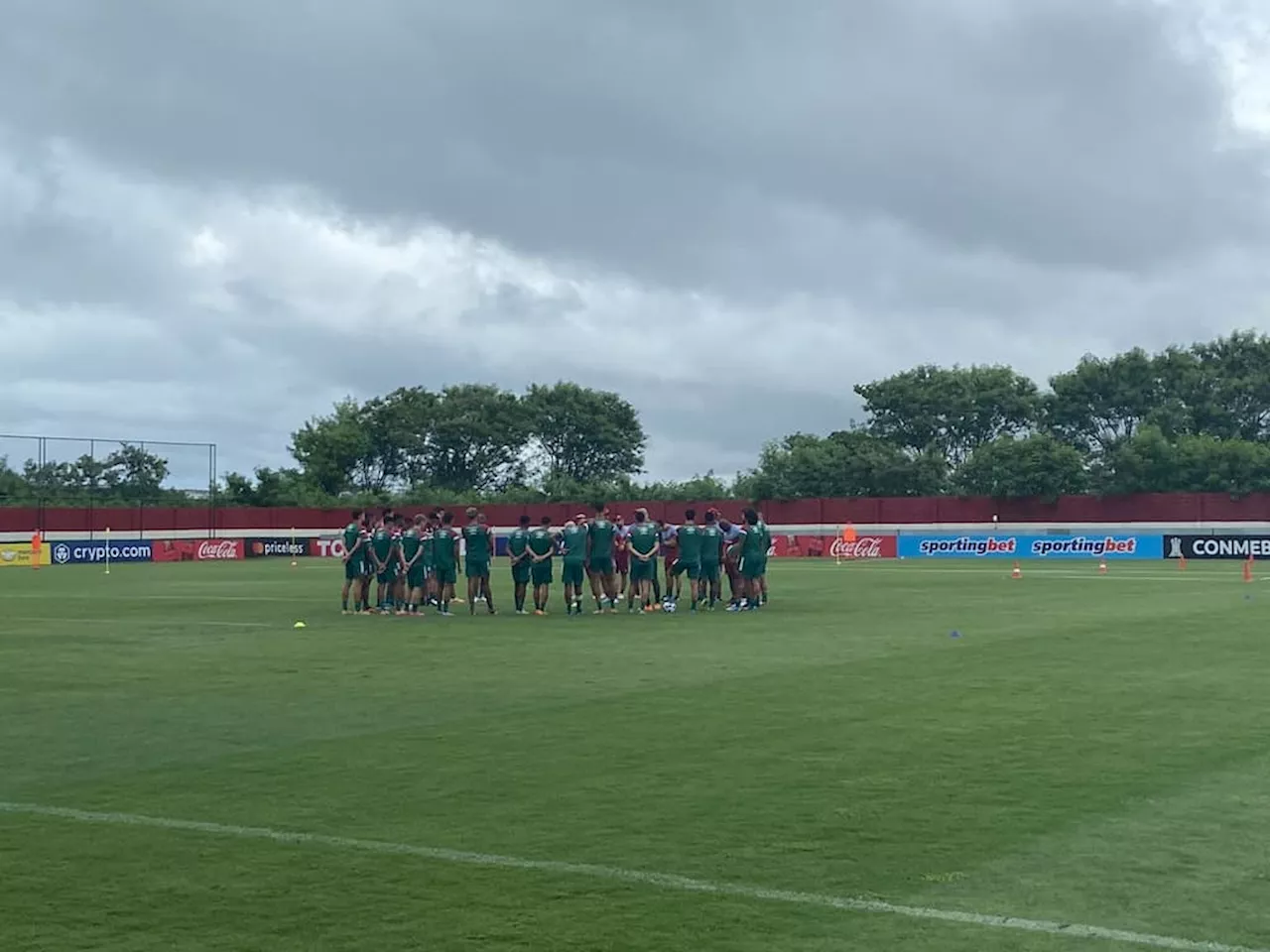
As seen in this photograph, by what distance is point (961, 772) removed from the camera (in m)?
9.88

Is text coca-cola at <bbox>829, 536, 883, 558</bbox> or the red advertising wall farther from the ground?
the red advertising wall

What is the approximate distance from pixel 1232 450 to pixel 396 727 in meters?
60.3

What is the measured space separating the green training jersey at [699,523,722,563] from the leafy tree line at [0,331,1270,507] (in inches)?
1688

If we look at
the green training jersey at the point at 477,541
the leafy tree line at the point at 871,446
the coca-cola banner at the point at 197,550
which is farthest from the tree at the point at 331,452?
the green training jersey at the point at 477,541

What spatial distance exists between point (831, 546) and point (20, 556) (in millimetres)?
33685

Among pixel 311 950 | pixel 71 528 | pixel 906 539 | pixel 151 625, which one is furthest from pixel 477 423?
pixel 311 950

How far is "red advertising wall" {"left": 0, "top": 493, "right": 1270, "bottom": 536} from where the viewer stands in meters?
61.9

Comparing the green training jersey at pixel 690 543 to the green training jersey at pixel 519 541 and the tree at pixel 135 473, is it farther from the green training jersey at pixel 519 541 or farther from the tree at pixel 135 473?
the tree at pixel 135 473

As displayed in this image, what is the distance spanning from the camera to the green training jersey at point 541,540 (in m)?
26.2

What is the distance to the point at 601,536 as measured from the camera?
2678cm

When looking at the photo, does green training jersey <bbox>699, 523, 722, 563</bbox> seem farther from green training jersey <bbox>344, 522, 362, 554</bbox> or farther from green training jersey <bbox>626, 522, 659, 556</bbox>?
green training jersey <bbox>344, 522, 362, 554</bbox>

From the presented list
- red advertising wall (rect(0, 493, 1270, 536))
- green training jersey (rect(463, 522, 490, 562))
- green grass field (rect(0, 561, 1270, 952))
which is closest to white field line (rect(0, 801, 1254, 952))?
green grass field (rect(0, 561, 1270, 952))

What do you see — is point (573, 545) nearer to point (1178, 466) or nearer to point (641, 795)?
point (641, 795)

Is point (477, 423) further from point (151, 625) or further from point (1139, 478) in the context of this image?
point (151, 625)
